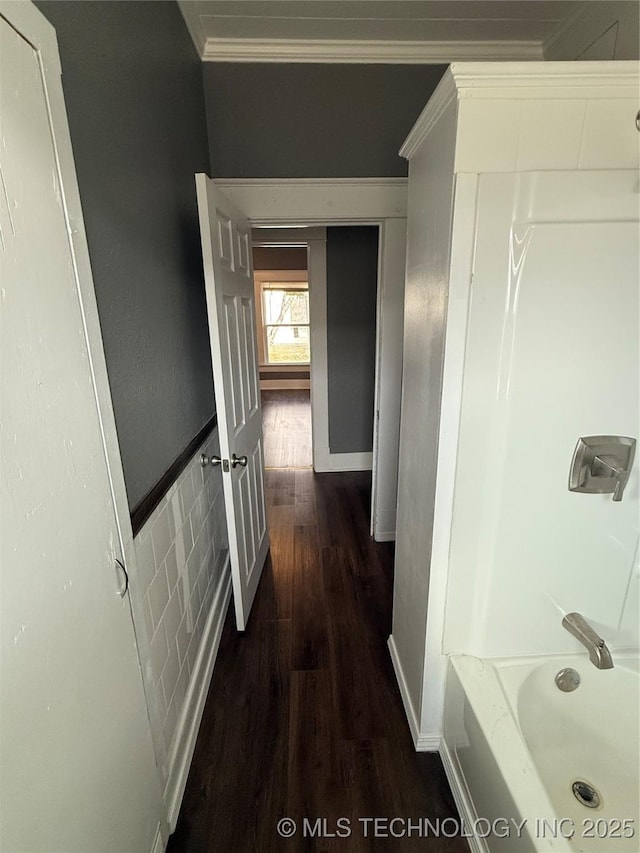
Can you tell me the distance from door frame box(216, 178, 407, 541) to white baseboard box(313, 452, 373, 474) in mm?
1093

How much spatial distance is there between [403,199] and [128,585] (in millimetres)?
2127

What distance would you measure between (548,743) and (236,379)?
1.69 metres

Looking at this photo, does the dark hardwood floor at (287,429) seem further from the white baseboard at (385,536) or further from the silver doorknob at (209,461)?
the silver doorknob at (209,461)

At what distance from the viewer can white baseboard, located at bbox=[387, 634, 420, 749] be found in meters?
1.43

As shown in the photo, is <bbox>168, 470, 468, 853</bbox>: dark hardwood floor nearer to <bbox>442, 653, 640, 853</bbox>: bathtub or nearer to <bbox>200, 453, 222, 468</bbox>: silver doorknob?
<bbox>442, 653, 640, 853</bbox>: bathtub

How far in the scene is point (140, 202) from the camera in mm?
1216

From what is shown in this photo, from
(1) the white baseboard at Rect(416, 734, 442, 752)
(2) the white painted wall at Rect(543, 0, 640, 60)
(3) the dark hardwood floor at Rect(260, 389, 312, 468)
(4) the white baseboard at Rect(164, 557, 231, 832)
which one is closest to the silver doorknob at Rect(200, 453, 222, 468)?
(4) the white baseboard at Rect(164, 557, 231, 832)

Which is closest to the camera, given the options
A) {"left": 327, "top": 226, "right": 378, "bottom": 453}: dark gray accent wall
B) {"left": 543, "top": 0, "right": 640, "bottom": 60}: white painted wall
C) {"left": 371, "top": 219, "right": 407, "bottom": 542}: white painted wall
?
{"left": 543, "top": 0, "right": 640, "bottom": 60}: white painted wall

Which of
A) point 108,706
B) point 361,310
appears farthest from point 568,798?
point 361,310

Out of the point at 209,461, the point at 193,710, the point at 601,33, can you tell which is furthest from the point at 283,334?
the point at 193,710

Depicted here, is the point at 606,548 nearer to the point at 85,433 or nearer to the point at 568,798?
the point at 568,798

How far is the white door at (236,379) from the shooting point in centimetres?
149

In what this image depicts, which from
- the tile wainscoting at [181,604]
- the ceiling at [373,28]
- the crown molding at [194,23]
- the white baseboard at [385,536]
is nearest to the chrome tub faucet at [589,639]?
the tile wainscoting at [181,604]

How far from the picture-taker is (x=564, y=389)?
108cm
